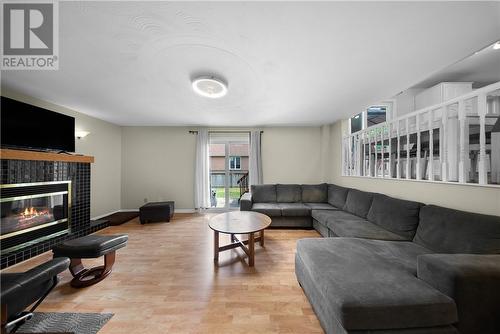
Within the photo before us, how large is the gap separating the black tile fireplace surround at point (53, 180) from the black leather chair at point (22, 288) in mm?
1441

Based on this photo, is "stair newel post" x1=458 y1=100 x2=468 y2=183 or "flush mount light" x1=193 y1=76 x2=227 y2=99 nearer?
"stair newel post" x1=458 y1=100 x2=468 y2=183

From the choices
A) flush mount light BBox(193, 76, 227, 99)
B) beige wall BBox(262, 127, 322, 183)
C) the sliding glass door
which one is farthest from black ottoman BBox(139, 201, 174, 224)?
flush mount light BBox(193, 76, 227, 99)

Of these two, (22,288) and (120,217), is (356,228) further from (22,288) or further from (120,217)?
(120,217)

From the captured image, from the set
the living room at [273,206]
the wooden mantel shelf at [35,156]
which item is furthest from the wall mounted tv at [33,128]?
the wooden mantel shelf at [35,156]

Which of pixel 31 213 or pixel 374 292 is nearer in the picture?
pixel 374 292

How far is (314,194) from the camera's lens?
411 centimetres

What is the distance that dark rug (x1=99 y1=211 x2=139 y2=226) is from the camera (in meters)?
3.68

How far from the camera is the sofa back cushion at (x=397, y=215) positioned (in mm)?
1971

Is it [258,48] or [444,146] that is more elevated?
[258,48]

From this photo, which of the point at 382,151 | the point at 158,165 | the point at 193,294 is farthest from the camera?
the point at 158,165

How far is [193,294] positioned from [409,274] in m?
1.81

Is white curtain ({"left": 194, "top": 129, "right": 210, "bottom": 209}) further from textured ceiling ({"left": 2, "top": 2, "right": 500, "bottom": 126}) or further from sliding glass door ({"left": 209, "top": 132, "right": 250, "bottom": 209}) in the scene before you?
textured ceiling ({"left": 2, "top": 2, "right": 500, "bottom": 126})

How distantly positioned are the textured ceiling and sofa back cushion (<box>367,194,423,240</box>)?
1517 millimetres

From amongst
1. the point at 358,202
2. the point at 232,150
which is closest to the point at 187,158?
the point at 232,150
